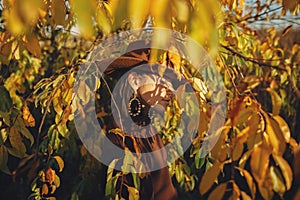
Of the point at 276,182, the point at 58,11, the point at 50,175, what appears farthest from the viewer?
the point at 50,175

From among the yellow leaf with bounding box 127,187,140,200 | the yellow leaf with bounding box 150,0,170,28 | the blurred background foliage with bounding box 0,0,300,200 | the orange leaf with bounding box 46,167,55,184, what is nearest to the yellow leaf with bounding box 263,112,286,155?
the blurred background foliage with bounding box 0,0,300,200

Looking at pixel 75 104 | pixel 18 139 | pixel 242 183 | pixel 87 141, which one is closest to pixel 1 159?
pixel 18 139

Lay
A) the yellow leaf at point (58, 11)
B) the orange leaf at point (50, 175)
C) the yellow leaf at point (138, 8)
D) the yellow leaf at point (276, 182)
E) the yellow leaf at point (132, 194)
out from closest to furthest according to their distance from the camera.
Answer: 1. the yellow leaf at point (138, 8)
2. the yellow leaf at point (58, 11)
3. the yellow leaf at point (276, 182)
4. the yellow leaf at point (132, 194)
5. the orange leaf at point (50, 175)

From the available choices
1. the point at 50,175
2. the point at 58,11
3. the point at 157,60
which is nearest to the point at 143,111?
the point at 50,175

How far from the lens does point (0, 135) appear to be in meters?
1.46

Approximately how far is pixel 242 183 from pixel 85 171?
1.21 meters

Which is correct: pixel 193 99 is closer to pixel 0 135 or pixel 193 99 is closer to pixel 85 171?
pixel 0 135

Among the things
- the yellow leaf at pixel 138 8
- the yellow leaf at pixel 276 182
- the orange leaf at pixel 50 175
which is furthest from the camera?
the orange leaf at pixel 50 175

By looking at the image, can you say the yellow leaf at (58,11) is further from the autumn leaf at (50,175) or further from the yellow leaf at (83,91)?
the autumn leaf at (50,175)

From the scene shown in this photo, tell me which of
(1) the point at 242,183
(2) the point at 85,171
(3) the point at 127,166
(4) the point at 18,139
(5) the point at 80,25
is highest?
(5) the point at 80,25

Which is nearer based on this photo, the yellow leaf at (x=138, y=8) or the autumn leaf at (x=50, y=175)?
the yellow leaf at (x=138, y=8)

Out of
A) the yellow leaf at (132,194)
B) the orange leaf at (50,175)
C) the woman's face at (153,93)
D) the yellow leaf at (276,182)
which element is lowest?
the yellow leaf at (132,194)

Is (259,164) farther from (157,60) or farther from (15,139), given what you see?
(15,139)

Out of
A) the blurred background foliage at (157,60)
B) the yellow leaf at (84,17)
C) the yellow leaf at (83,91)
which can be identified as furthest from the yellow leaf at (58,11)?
the yellow leaf at (83,91)
